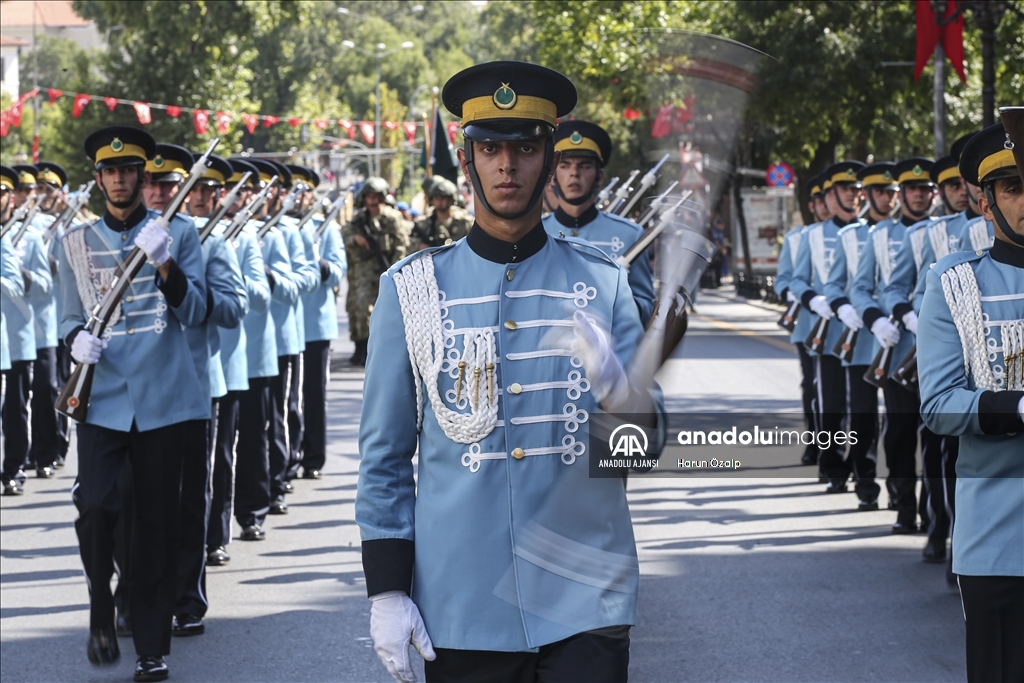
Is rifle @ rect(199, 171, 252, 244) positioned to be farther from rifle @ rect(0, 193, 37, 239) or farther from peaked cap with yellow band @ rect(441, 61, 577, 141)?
rifle @ rect(0, 193, 37, 239)

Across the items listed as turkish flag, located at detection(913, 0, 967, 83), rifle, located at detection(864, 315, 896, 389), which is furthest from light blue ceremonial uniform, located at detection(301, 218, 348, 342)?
turkish flag, located at detection(913, 0, 967, 83)

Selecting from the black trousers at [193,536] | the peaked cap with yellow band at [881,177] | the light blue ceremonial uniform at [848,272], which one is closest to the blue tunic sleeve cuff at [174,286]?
the black trousers at [193,536]

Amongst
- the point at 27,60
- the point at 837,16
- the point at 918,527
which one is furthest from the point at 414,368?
the point at 27,60

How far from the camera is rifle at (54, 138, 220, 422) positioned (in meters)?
6.46

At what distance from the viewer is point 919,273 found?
352 inches

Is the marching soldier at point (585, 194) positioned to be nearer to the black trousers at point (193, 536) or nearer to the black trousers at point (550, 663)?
the black trousers at point (193, 536)

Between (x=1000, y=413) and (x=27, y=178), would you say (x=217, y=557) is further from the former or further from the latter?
(x=27, y=178)

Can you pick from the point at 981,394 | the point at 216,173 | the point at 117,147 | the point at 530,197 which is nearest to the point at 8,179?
the point at 216,173

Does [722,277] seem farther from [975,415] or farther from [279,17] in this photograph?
[975,415]

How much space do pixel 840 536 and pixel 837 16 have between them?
17.8 m

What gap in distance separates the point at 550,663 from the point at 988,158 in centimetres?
220

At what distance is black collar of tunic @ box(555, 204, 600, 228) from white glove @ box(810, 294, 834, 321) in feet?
11.9

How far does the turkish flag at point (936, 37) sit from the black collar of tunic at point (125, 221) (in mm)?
16557

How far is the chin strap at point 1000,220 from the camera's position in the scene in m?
4.69
